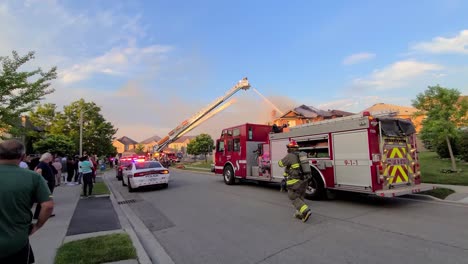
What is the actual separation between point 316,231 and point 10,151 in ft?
17.5

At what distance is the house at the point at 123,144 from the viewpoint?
130337mm

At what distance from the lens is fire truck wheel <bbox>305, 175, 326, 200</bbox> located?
934 centimetres

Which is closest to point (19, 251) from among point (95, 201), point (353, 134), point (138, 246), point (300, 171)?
point (138, 246)

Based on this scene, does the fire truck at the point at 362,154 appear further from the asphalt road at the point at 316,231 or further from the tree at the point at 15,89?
the tree at the point at 15,89

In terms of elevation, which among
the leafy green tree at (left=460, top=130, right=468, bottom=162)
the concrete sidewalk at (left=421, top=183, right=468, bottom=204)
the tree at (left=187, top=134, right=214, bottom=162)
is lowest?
the concrete sidewalk at (left=421, top=183, right=468, bottom=204)

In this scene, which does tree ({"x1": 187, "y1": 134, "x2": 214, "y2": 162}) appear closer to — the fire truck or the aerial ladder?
the aerial ladder

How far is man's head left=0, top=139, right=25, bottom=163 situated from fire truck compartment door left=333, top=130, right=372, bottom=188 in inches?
307

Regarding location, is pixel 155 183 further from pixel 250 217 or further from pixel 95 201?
pixel 250 217

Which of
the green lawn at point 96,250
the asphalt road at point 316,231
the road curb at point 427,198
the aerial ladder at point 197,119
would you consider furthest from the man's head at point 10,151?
the aerial ladder at point 197,119

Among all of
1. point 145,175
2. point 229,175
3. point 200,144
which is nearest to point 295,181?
point 229,175

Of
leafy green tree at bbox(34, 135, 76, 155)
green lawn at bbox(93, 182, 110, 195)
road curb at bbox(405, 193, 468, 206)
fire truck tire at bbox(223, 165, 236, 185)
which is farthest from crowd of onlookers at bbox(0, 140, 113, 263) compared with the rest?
leafy green tree at bbox(34, 135, 76, 155)

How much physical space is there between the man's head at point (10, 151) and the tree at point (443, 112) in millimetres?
15449

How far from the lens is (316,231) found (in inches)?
235

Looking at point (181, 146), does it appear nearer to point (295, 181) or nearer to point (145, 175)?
point (145, 175)
